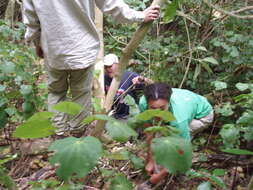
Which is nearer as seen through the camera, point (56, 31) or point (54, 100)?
point (56, 31)

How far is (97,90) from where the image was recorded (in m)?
3.78

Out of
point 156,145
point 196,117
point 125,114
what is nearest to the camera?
point 156,145

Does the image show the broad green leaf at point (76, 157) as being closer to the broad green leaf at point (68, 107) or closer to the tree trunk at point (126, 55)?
the broad green leaf at point (68, 107)

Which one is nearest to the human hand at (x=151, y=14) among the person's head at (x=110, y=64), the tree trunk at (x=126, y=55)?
the tree trunk at (x=126, y=55)

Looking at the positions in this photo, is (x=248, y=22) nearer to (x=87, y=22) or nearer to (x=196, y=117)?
(x=196, y=117)

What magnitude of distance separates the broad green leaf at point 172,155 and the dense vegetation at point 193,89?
0.16 m

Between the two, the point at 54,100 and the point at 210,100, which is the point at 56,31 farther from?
the point at 210,100

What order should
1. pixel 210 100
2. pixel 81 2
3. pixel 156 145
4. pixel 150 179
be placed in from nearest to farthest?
1. pixel 156 145
2. pixel 150 179
3. pixel 81 2
4. pixel 210 100

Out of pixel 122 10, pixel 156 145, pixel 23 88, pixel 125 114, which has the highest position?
pixel 122 10

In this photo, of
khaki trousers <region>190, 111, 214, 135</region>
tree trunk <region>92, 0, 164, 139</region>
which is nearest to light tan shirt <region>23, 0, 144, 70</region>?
tree trunk <region>92, 0, 164, 139</region>

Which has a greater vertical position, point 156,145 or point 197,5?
point 197,5

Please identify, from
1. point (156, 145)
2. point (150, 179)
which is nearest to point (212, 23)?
point (150, 179)

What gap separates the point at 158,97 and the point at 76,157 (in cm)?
129

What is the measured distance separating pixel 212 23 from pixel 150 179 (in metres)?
2.32
